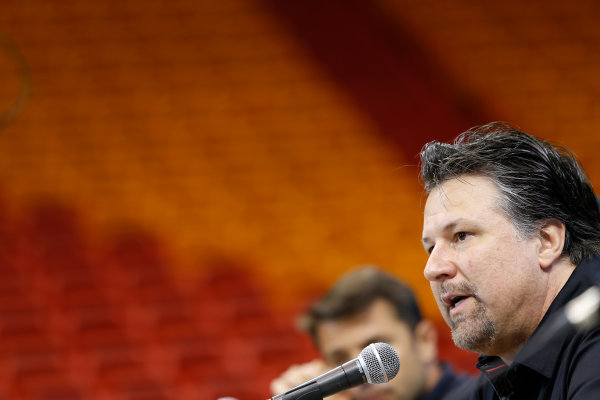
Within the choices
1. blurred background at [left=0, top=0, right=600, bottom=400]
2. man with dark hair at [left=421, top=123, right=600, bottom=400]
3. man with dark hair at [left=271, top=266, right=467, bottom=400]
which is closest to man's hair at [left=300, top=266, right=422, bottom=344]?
man with dark hair at [left=271, top=266, right=467, bottom=400]

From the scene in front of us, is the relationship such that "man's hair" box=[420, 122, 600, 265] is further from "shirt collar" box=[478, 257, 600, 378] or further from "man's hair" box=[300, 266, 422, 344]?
"man's hair" box=[300, 266, 422, 344]

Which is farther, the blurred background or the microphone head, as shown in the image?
the blurred background

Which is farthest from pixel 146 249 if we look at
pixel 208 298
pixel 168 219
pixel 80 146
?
pixel 80 146

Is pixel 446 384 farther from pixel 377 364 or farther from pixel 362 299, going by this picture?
pixel 377 364

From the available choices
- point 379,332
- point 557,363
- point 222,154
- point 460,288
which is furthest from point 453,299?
point 222,154

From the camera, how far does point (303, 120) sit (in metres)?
3.45

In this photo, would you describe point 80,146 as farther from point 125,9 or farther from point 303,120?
point 303,120

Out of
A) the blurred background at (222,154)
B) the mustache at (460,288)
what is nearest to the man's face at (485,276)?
the mustache at (460,288)

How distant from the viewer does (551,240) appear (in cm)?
77

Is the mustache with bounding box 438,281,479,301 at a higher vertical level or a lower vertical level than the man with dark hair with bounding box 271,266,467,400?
lower

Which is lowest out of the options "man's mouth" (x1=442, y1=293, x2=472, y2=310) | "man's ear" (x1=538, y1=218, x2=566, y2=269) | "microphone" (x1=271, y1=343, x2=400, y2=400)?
"microphone" (x1=271, y1=343, x2=400, y2=400)

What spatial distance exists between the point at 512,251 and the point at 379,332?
24.6 inches

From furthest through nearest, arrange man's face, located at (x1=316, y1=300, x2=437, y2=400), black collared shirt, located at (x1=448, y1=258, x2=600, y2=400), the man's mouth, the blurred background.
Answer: the blurred background → man's face, located at (x1=316, y1=300, x2=437, y2=400) → the man's mouth → black collared shirt, located at (x1=448, y1=258, x2=600, y2=400)

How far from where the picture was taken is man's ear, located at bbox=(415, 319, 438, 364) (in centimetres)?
136
